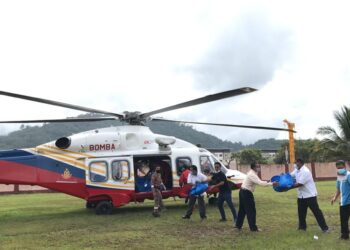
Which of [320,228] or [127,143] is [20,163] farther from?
[320,228]

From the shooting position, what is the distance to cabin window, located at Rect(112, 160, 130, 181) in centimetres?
1388

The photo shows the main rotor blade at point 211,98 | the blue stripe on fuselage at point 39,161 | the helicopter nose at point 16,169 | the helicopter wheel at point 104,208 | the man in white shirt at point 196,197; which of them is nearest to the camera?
the main rotor blade at point 211,98

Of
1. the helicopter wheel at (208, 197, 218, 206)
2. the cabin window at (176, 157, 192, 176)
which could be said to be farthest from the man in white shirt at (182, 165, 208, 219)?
the helicopter wheel at (208, 197, 218, 206)

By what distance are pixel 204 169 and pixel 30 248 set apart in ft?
24.4

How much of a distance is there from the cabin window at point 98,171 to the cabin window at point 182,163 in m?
2.56

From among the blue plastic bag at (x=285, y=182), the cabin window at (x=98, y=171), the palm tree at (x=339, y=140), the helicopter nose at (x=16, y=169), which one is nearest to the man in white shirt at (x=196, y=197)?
the blue plastic bag at (x=285, y=182)

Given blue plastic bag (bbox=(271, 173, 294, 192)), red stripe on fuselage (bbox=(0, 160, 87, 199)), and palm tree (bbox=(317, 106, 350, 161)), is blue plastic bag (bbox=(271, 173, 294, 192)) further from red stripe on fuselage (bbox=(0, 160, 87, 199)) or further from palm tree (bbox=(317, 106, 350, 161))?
palm tree (bbox=(317, 106, 350, 161))

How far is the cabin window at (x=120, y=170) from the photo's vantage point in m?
13.9

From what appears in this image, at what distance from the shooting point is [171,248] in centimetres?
812

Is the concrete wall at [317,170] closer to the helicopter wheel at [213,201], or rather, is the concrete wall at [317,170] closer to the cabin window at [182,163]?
the helicopter wheel at [213,201]

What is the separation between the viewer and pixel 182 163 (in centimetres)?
1460

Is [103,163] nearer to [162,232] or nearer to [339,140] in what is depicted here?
[162,232]

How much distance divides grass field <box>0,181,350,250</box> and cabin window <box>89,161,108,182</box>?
1.26 metres

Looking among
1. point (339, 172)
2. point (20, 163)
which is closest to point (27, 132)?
point (20, 163)
